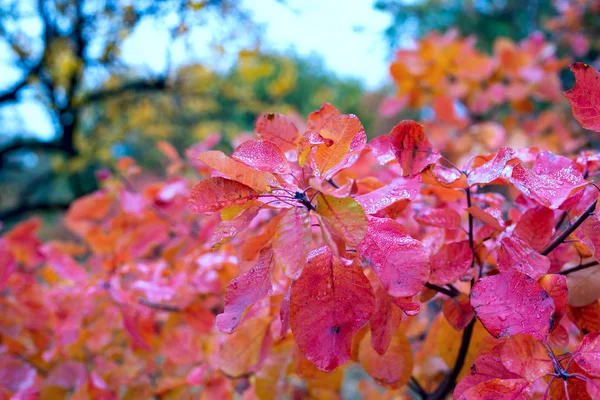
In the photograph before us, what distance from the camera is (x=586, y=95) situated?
1.05 feet

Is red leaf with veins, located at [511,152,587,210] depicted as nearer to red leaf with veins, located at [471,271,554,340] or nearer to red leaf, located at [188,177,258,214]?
red leaf with veins, located at [471,271,554,340]

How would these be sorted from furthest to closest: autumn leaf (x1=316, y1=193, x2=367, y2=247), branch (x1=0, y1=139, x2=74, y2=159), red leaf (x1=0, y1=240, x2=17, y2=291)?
branch (x1=0, y1=139, x2=74, y2=159) → red leaf (x1=0, y1=240, x2=17, y2=291) → autumn leaf (x1=316, y1=193, x2=367, y2=247)

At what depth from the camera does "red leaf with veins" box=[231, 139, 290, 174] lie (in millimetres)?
324

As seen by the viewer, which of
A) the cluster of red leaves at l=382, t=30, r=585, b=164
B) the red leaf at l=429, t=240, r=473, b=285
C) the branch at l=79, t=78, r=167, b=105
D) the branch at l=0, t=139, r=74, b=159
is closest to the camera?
the red leaf at l=429, t=240, r=473, b=285

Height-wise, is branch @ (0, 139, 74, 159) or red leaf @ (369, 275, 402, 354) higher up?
red leaf @ (369, 275, 402, 354)

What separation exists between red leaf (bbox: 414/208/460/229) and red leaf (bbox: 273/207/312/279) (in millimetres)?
159

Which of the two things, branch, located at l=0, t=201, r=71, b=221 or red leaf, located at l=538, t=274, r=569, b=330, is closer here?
red leaf, located at l=538, t=274, r=569, b=330

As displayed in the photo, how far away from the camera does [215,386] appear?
0.66 metres

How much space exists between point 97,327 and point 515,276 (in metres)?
0.72

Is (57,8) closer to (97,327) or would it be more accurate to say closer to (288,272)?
(97,327)

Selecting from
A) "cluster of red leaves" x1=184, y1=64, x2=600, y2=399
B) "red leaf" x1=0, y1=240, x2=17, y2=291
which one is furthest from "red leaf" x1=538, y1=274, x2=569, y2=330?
"red leaf" x1=0, y1=240, x2=17, y2=291


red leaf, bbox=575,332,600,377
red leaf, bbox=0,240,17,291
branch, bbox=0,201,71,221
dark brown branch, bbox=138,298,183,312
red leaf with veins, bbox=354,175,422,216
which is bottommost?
branch, bbox=0,201,71,221

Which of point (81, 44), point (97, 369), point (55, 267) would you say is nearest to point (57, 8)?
point (81, 44)

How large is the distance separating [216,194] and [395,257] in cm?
14
